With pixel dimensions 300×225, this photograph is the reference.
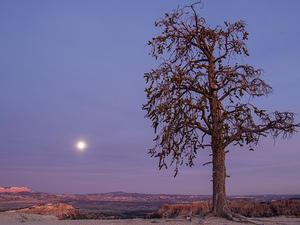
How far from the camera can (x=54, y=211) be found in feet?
65.3

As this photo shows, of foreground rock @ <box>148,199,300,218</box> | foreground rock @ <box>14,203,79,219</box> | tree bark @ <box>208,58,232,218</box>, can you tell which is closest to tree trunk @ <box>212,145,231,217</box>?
tree bark @ <box>208,58,232,218</box>

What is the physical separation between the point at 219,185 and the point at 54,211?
434 inches

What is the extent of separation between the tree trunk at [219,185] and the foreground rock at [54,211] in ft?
30.5

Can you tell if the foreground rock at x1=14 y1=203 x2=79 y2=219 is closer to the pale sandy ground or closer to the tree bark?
the pale sandy ground

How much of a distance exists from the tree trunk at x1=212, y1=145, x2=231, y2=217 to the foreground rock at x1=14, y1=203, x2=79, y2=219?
9.30m

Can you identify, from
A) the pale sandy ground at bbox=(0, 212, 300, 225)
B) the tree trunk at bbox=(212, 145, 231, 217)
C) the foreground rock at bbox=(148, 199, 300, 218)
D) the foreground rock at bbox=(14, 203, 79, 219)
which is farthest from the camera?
the foreground rock at bbox=(14, 203, 79, 219)

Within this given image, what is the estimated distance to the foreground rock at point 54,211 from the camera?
63.6ft

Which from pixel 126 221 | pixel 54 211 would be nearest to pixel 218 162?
pixel 126 221

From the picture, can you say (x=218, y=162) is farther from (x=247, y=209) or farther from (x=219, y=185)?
(x=247, y=209)

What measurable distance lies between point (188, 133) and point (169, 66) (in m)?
3.28

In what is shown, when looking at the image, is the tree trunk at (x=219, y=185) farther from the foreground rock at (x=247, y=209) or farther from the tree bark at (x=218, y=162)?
the foreground rock at (x=247, y=209)

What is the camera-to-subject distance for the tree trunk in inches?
560

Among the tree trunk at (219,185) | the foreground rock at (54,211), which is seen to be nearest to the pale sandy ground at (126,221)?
the tree trunk at (219,185)

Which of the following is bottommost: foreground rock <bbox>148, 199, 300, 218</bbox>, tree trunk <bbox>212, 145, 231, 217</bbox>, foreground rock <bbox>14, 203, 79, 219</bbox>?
Result: foreground rock <bbox>14, 203, 79, 219</bbox>
